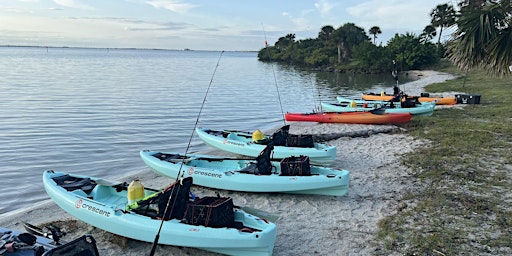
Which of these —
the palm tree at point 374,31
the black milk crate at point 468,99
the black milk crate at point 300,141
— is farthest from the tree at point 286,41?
the black milk crate at point 300,141

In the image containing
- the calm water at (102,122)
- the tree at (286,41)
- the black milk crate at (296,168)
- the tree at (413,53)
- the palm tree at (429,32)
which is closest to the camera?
the black milk crate at (296,168)

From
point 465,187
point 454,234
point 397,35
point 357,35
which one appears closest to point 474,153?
point 465,187

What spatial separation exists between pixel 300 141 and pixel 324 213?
3922 mm

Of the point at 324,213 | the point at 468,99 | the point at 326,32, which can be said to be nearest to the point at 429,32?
the point at 326,32

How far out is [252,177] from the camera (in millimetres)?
8539

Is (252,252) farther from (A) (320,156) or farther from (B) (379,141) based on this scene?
(B) (379,141)

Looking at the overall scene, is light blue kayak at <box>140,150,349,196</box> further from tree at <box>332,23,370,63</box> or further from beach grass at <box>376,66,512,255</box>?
tree at <box>332,23,370,63</box>

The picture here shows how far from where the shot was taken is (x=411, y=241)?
6078mm

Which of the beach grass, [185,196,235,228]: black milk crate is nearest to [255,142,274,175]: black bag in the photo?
[185,196,235,228]: black milk crate

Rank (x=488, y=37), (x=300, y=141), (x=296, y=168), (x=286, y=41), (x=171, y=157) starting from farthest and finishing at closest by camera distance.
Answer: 1. (x=286, y=41)
2. (x=300, y=141)
3. (x=171, y=157)
4. (x=488, y=37)
5. (x=296, y=168)

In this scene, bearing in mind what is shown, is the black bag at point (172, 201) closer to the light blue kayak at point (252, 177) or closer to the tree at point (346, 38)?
the light blue kayak at point (252, 177)

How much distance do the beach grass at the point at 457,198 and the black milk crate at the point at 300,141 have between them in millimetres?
2632

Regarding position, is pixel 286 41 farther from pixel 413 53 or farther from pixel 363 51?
pixel 413 53

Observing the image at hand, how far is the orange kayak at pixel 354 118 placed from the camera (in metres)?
15.8
